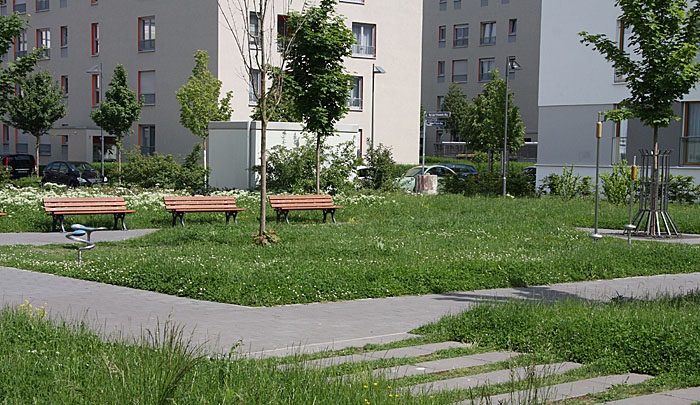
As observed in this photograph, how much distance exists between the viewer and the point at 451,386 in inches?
233

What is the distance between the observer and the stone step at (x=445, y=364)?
627 centimetres

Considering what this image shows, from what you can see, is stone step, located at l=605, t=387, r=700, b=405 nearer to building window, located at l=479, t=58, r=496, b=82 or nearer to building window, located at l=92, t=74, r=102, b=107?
building window, located at l=92, t=74, r=102, b=107

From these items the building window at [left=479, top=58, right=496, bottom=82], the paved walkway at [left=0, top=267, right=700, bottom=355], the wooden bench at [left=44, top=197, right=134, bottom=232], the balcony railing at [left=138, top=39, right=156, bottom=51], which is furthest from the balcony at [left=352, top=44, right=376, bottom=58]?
the paved walkway at [left=0, top=267, right=700, bottom=355]

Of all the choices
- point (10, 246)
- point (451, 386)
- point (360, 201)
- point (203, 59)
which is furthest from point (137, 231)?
point (203, 59)

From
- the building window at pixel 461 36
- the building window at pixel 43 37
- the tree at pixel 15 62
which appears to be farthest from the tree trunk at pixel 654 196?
the building window at pixel 461 36

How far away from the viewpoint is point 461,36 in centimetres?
7106

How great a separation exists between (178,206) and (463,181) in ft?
48.4

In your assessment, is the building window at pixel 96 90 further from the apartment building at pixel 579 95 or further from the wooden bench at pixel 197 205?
the wooden bench at pixel 197 205

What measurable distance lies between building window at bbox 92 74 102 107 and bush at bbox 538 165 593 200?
34.1 meters

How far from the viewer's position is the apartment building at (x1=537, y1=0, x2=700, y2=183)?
1222 inches

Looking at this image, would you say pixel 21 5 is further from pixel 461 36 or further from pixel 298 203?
pixel 298 203

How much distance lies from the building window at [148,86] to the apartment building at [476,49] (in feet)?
95.6

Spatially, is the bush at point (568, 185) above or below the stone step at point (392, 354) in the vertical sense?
above

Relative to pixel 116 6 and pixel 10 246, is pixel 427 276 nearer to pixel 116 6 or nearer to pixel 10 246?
pixel 10 246
